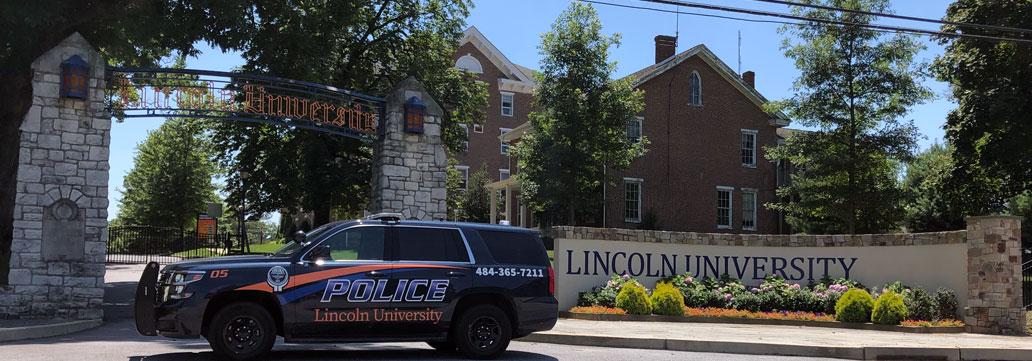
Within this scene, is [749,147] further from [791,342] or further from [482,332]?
[482,332]

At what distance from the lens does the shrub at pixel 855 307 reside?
17688mm

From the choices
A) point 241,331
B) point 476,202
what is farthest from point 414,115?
point 476,202

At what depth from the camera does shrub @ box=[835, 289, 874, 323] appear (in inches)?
696

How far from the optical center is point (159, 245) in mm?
36500

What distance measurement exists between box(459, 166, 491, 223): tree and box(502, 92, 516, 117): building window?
10459 mm

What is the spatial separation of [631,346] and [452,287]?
3729 mm

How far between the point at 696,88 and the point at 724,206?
552 cm

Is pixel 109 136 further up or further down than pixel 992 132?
further down

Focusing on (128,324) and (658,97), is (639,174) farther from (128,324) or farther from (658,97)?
(128,324)

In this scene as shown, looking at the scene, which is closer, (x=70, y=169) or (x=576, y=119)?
(x=70, y=169)

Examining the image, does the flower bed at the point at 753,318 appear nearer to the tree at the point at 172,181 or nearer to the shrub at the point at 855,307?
the shrub at the point at 855,307

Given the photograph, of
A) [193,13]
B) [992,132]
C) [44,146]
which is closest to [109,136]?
[44,146]

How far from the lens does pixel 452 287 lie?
11039 millimetres

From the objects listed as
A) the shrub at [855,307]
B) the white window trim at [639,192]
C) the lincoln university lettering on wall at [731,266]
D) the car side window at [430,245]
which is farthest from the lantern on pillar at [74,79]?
the white window trim at [639,192]
